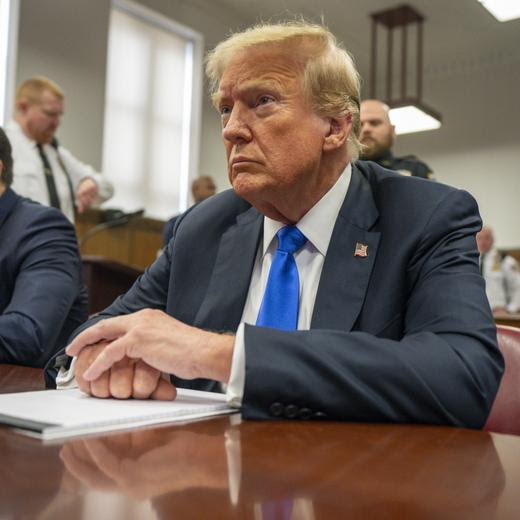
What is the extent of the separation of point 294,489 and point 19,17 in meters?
6.55

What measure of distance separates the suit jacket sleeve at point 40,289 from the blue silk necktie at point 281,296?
2.54ft

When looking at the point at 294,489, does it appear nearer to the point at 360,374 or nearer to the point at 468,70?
the point at 360,374

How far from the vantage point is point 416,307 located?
3.60 feet

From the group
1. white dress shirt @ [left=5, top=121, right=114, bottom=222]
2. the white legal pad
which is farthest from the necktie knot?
white dress shirt @ [left=5, top=121, right=114, bottom=222]

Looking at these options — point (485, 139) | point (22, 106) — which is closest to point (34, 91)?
point (22, 106)

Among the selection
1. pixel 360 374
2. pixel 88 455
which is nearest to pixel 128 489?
pixel 88 455

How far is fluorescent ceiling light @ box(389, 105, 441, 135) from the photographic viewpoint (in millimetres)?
7445

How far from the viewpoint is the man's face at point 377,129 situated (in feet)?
13.1

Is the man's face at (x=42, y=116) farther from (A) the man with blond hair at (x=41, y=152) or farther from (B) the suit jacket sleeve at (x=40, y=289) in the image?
(B) the suit jacket sleeve at (x=40, y=289)

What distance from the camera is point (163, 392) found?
0.92 m

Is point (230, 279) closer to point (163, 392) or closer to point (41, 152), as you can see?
point (163, 392)

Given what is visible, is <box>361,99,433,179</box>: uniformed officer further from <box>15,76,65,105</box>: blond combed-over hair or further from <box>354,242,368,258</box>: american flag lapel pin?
<box>354,242,368,258</box>: american flag lapel pin

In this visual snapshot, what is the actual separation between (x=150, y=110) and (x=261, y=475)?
299 inches

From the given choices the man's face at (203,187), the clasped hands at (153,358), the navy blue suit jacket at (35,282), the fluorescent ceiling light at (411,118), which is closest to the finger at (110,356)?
the clasped hands at (153,358)
